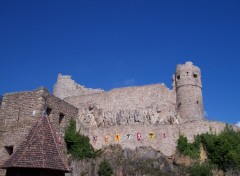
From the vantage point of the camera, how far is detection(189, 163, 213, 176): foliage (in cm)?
2676

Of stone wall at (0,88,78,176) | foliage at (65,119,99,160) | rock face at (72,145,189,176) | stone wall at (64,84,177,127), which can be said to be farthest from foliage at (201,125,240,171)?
stone wall at (0,88,78,176)

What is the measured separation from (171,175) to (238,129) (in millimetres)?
7674

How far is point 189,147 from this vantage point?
28.6 meters

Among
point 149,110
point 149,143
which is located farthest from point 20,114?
point 149,110

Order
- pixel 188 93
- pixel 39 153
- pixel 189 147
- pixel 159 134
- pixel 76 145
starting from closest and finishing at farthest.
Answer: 1. pixel 39 153
2. pixel 189 147
3. pixel 76 145
4. pixel 159 134
5. pixel 188 93

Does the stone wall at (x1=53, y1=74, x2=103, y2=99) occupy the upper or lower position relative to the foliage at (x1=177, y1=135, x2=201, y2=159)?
upper

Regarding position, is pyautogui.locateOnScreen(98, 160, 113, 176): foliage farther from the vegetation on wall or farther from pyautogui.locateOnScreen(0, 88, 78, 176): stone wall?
the vegetation on wall

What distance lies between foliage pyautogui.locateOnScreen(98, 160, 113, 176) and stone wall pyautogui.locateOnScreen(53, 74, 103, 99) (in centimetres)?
1530

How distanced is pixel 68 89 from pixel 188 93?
48.2 ft

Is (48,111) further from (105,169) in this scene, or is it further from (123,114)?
(123,114)

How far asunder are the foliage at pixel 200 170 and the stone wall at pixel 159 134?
92.2 inches

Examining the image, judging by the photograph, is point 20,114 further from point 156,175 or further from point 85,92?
point 85,92

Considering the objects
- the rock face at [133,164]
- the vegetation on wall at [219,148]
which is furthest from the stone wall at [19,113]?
the vegetation on wall at [219,148]

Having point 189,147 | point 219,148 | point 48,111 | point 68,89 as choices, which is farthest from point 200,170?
point 68,89
